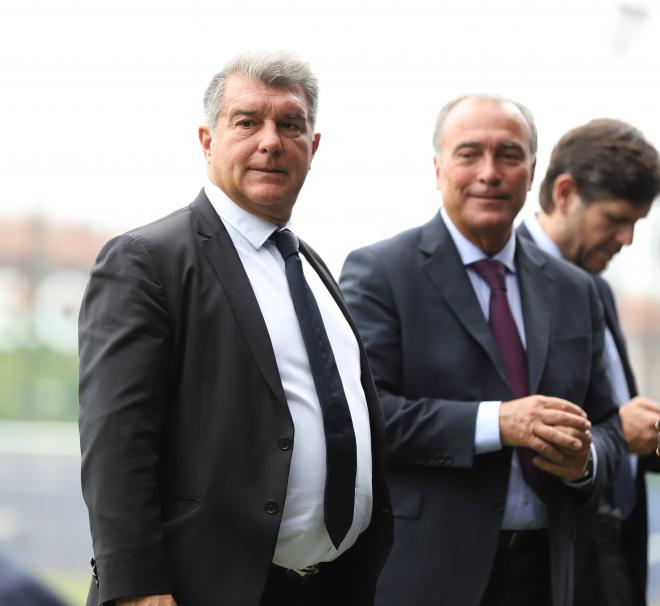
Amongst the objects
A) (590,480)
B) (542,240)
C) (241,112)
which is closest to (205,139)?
(241,112)

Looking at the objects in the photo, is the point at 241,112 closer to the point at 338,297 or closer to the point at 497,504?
the point at 338,297

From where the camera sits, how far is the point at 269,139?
203 cm

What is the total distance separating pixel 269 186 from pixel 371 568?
0.77 metres

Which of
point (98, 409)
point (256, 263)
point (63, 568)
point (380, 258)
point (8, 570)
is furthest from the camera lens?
point (63, 568)

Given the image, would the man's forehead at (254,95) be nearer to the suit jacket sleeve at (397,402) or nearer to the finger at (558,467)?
the suit jacket sleeve at (397,402)

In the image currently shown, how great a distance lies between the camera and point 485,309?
2629 millimetres

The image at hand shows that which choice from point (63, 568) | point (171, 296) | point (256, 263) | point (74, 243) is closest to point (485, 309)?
point (256, 263)

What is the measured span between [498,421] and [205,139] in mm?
920

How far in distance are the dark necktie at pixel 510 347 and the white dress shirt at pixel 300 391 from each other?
0.57 m

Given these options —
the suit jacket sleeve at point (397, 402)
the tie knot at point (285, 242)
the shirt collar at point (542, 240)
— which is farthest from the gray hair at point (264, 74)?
the shirt collar at point (542, 240)

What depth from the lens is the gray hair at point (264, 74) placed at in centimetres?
205

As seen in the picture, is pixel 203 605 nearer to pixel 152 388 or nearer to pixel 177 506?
pixel 177 506

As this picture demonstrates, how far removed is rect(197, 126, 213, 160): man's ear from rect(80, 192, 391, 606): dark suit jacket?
0.32 metres

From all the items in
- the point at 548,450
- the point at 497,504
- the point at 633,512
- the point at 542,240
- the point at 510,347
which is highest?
the point at 542,240
